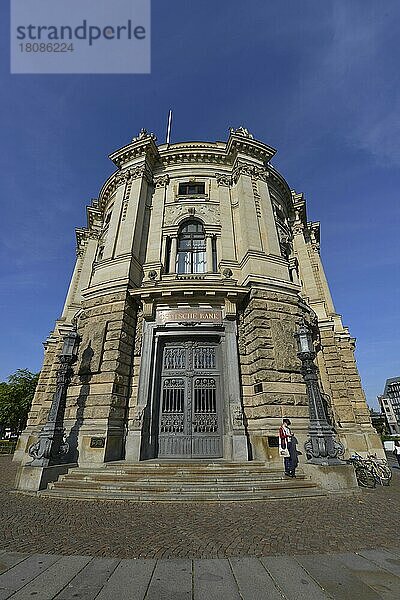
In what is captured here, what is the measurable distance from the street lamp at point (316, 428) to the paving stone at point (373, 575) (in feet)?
17.3

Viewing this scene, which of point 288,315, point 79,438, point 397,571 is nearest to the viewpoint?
point 397,571

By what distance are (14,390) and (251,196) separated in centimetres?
4039

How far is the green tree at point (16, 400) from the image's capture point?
123 feet

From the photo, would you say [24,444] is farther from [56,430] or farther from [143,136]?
[143,136]

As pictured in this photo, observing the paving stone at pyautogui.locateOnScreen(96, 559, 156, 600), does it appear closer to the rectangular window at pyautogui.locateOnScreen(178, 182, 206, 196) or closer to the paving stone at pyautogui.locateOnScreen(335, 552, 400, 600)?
the paving stone at pyautogui.locateOnScreen(335, 552, 400, 600)

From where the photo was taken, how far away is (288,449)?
914cm

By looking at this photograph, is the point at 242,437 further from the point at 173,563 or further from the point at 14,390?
the point at 14,390

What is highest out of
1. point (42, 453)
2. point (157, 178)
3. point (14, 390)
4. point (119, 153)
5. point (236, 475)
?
point (119, 153)

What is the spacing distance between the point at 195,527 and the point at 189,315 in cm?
858

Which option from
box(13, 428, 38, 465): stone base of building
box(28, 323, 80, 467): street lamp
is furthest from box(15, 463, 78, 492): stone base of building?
box(13, 428, 38, 465): stone base of building

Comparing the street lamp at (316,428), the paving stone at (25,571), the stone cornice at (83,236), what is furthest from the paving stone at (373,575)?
the stone cornice at (83,236)

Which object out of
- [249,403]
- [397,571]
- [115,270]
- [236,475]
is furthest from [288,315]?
[397,571]

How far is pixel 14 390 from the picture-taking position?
127ft

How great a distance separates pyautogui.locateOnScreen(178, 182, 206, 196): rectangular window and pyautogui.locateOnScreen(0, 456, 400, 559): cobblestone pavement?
16577mm
